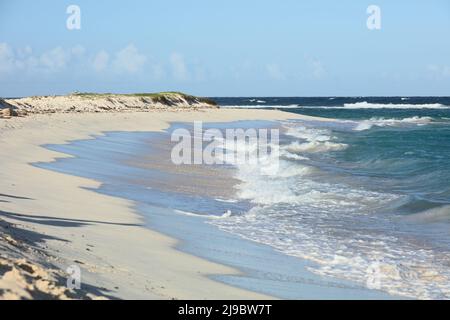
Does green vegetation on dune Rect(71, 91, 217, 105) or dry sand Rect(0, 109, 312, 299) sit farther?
green vegetation on dune Rect(71, 91, 217, 105)

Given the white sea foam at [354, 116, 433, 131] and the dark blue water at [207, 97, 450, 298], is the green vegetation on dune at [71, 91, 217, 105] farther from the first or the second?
the dark blue water at [207, 97, 450, 298]

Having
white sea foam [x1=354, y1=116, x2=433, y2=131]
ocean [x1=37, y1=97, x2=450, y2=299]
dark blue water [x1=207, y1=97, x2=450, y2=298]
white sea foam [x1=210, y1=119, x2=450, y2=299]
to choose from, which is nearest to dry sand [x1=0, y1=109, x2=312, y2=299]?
ocean [x1=37, y1=97, x2=450, y2=299]

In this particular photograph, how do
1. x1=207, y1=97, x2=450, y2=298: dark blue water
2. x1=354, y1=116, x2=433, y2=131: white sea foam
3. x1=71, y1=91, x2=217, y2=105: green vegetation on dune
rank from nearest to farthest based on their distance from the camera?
x1=207, y1=97, x2=450, y2=298: dark blue water → x1=354, y1=116, x2=433, y2=131: white sea foam → x1=71, y1=91, x2=217, y2=105: green vegetation on dune

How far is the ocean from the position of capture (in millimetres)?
8047

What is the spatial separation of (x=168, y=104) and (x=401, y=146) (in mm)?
48662

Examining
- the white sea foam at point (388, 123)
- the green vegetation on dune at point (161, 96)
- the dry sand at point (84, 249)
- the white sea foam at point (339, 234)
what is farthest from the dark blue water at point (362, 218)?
the green vegetation on dune at point (161, 96)

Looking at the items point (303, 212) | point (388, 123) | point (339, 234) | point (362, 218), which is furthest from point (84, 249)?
point (388, 123)

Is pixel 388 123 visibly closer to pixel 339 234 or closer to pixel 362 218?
pixel 362 218

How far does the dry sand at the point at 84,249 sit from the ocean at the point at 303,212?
50 cm

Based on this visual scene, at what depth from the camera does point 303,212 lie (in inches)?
499

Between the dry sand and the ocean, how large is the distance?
499 mm

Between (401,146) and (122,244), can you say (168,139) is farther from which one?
(122,244)

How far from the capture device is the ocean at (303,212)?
805 centimetres

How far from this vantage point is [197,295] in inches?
241
